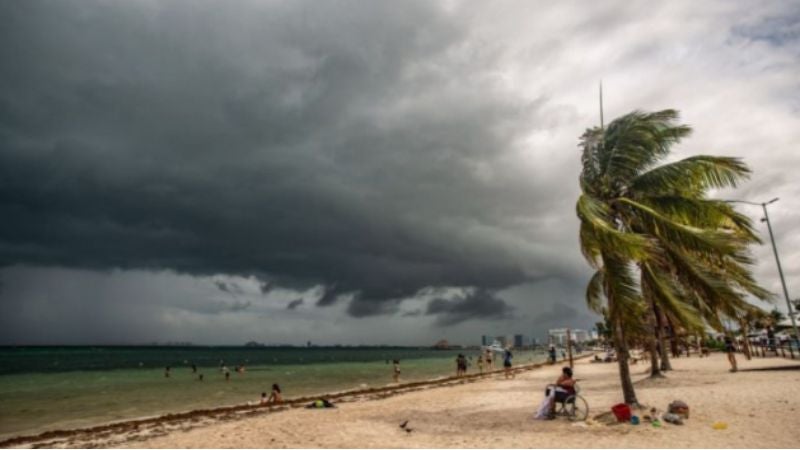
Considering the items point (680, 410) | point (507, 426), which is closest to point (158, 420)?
point (507, 426)

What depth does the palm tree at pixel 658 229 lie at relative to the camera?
351 inches

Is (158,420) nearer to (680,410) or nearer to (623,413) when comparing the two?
(623,413)

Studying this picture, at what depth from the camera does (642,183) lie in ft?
36.9

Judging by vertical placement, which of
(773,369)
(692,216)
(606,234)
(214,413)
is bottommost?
(214,413)

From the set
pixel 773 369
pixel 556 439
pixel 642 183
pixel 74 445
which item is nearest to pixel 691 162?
pixel 642 183

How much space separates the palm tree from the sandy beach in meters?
2.06

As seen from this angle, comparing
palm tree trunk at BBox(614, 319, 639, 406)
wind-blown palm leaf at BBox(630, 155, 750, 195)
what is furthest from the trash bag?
wind-blown palm leaf at BBox(630, 155, 750, 195)

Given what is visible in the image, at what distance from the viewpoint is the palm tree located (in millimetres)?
8914

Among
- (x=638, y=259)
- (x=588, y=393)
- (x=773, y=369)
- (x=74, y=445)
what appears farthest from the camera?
(x=773, y=369)

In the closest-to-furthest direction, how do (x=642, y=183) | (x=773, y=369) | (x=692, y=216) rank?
(x=692, y=216) → (x=642, y=183) → (x=773, y=369)

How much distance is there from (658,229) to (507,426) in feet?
19.5

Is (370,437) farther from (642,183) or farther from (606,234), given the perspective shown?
(642,183)

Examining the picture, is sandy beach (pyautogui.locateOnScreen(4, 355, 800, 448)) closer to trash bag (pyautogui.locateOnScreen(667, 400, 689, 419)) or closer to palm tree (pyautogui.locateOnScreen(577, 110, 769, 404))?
trash bag (pyautogui.locateOnScreen(667, 400, 689, 419))

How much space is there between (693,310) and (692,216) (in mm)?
2431
